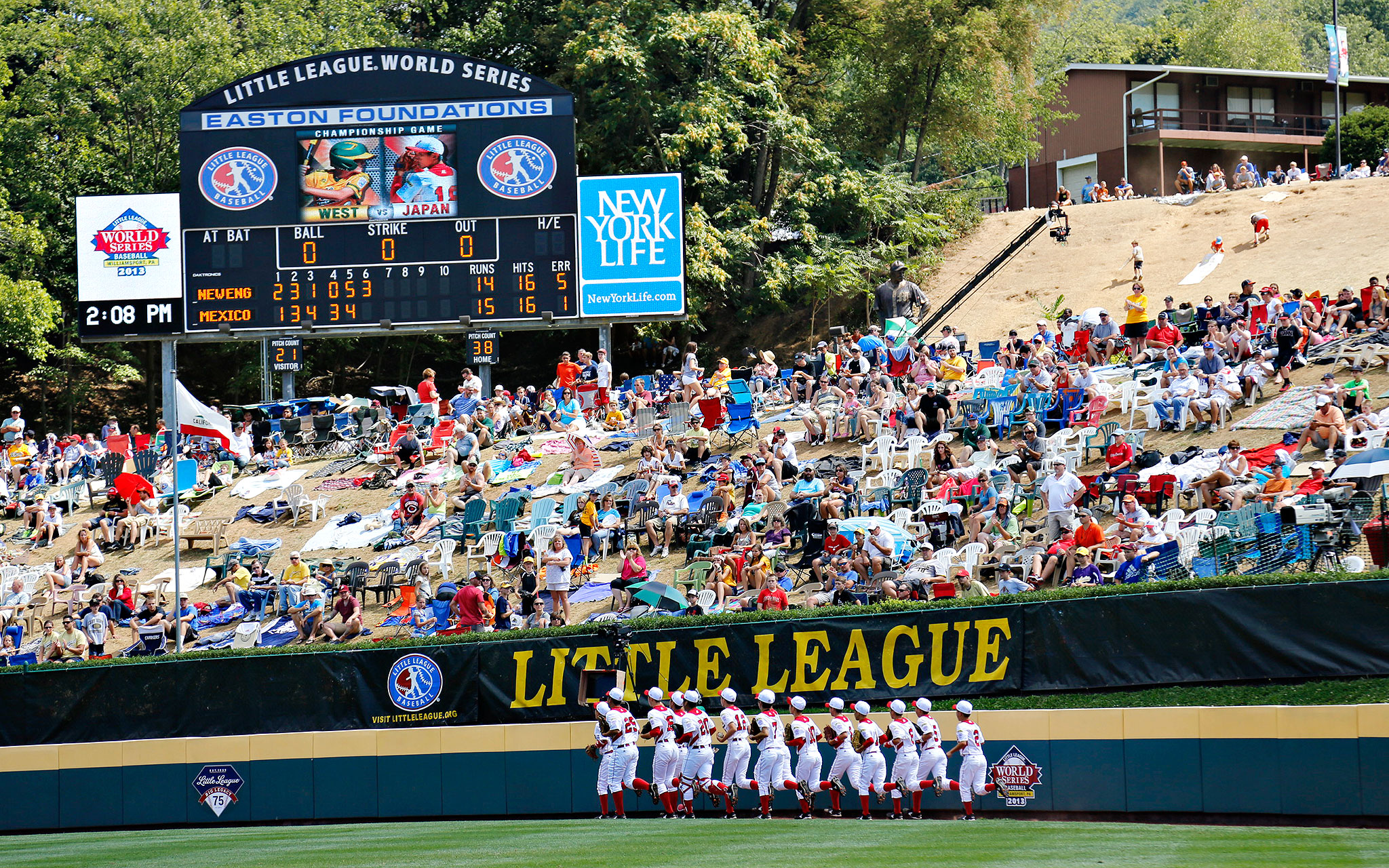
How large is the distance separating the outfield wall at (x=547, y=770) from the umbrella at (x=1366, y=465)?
2680mm

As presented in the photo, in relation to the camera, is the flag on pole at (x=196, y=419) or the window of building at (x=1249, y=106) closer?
the flag on pole at (x=196, y=419)

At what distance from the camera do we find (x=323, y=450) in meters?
28.5

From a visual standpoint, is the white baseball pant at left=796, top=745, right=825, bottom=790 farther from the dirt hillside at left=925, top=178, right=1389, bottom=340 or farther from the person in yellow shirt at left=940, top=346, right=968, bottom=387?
the dirt hillside at left=925, top=178, right=1389, bottom=340

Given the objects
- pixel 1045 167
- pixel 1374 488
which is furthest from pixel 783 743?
pixel 1045 167

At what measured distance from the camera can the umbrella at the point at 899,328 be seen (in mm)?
29005

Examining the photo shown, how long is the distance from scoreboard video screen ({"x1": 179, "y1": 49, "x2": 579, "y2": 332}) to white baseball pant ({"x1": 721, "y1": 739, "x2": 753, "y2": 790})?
14771 millimetres

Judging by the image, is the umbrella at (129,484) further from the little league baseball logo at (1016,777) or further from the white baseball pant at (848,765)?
the little league baseball logo at (1016,777)

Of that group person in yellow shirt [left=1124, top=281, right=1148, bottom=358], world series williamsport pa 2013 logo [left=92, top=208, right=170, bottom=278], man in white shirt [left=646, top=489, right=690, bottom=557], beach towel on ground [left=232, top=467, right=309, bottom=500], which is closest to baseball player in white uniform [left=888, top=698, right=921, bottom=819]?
man in white shirt [left=646, top=489, right=690, bottom=557]

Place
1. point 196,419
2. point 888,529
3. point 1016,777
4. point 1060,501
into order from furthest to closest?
point 196,419 < point 888,529 < point 1060,501 < point 1016,777

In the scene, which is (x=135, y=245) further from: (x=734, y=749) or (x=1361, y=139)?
(x=1361, y=139)

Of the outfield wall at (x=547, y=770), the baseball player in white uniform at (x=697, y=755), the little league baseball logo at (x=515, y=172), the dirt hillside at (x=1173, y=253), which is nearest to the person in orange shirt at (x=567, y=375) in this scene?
the little league baseball logo at (x=515, y=172)

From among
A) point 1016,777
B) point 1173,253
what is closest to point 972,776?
point 1016,777

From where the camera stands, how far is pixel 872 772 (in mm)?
14836

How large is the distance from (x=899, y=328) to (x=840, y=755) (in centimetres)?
1573
